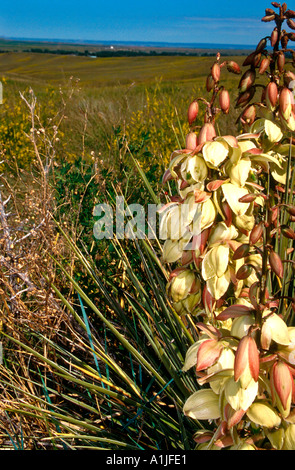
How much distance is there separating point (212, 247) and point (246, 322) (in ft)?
0.52

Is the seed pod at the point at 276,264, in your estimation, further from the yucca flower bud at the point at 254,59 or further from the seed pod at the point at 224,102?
the yucca flower bud at the point at 254,59

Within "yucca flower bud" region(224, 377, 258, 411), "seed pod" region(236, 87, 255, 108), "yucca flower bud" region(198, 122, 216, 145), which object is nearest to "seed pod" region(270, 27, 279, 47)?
"seed pod" region(236, 87, 255, 108)

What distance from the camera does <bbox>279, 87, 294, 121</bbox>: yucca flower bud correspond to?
1.05 meters

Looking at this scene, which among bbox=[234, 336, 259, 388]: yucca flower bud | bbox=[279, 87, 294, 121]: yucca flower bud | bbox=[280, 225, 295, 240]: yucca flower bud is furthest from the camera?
bbox=[279, 87, 294, 121]: yucca flower bud

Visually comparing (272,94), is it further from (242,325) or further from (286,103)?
(242,325)

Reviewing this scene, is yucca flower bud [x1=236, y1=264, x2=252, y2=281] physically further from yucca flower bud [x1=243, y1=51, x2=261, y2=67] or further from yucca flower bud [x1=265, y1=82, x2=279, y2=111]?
yucca flower bud [x1=243, y1=51, x2=261, y2=67]

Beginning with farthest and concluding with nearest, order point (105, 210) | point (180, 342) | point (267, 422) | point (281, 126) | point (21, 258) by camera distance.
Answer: point (105, 210) → point (21, 258) → point (180, 342) → point (281, 126) → point (267, 422)

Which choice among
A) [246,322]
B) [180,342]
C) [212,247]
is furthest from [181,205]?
[180,342]

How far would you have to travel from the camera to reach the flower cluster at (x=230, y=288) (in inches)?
29.8

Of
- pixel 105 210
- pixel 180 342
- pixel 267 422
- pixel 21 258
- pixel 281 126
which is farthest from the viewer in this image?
pixel 105 210

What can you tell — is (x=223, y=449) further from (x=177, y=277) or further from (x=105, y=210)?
(x=105, y=210)

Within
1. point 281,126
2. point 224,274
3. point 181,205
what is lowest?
point 224,274

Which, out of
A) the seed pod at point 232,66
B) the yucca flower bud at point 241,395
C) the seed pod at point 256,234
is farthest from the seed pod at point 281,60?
the yucca flower bud at point 241,395

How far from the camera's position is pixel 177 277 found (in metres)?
0.92
